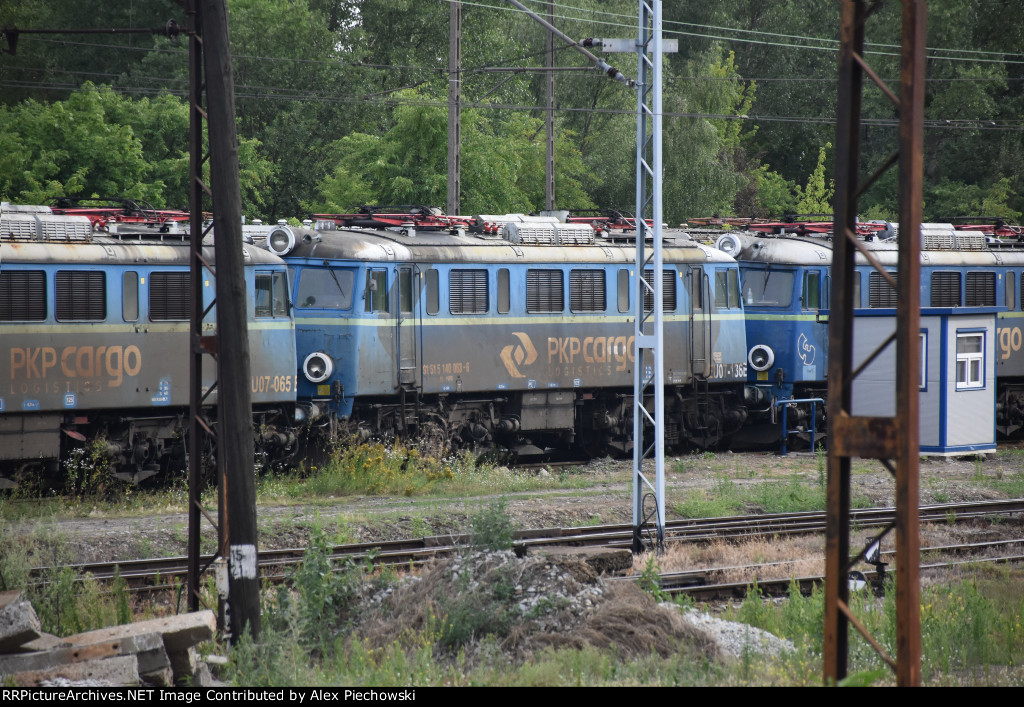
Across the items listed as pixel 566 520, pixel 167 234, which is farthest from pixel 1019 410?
pixel 167 234

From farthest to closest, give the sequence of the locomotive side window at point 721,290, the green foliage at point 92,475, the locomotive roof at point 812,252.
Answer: the locomotive roof at point 812,252 → the locomotive side window at point 721,290 → the green foliage at point 92,475

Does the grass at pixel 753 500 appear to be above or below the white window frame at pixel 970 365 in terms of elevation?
below

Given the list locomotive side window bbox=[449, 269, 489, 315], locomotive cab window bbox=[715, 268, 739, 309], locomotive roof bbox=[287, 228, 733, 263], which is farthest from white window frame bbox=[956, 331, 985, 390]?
locomotive side window bbox=[449, 269, 489, 315]

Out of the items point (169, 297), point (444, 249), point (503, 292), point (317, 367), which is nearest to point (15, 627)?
point (169, 297)

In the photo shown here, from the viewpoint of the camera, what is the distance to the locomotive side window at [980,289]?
27.1 meters

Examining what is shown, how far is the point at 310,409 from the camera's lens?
19594 mm

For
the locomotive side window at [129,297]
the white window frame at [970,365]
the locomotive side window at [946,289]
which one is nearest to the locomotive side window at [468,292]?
the locomotive side window at [129,297]

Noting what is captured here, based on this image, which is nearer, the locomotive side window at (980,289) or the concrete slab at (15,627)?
the concrete slab at (15,627)

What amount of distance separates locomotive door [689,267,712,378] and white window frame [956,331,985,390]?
5004 millimetres

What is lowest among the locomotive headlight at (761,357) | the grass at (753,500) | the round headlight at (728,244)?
the grass at (753,500)

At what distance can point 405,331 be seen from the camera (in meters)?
20.1

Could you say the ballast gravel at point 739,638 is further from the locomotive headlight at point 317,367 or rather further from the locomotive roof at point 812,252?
the locomotive roof at point 812,252

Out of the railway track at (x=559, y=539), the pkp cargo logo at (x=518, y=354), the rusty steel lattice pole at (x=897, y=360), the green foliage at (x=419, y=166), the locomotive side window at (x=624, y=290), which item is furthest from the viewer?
the green foliage at (x=419, y=166)

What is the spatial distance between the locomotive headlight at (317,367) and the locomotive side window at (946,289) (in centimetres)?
1449
